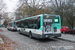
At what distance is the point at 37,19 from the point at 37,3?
12.3 metres

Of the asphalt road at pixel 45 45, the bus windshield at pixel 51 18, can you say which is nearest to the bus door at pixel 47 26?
the bus windshield at pixel 51 18

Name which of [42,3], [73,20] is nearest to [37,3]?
[42,3]

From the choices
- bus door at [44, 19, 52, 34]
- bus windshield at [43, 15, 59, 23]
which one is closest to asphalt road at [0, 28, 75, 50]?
bus door at [44, 19, 52, 34]

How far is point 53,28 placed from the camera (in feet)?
34.9

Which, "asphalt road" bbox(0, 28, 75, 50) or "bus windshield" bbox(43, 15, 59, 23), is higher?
"bus windshield" bbox(43, 15, 59, 23)

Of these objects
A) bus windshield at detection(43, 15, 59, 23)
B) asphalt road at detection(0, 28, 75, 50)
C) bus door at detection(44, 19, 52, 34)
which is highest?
bus windshield at detection(43, 15, 59, 23)

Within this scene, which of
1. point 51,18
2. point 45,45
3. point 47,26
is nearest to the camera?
Result: point 45,45

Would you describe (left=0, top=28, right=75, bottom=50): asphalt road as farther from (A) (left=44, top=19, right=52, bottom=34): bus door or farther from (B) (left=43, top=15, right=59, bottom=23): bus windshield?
(B) (left=43, top=15, right=59, bottom=23): bus windshield

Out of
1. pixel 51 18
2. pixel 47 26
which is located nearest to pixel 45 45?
pixel 47 26

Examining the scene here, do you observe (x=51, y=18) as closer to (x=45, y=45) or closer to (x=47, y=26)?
(x=47, y=26)

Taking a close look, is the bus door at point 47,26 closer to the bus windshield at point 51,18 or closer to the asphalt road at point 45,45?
the bus windshield at point 51,18

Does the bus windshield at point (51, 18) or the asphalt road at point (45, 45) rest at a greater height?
the bus windshield at point (51, 18)

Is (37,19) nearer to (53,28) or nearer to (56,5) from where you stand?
(53,28)

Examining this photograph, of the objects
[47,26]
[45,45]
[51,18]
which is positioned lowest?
[45,45]
